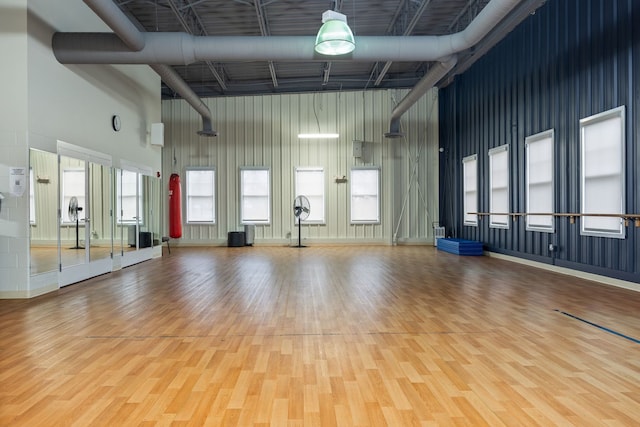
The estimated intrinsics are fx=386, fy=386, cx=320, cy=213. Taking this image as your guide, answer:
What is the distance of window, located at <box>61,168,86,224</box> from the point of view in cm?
582

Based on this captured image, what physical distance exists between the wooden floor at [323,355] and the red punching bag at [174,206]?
606cm

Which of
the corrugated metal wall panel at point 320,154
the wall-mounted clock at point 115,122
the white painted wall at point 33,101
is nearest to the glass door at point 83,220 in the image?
the white painted wall at point 33,101

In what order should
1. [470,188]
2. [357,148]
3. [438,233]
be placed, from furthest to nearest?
[357,148], [438,233], [470,188]

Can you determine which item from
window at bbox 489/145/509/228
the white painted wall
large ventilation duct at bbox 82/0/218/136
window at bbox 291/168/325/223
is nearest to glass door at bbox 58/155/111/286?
the white painted wall

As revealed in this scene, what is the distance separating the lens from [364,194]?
12672mm

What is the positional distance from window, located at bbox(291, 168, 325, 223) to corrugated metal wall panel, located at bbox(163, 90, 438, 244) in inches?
7.9

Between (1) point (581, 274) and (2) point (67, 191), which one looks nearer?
(2) point (67, 191)

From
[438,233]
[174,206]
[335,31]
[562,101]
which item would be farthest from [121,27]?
[438,233]

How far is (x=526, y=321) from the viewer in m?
3.87

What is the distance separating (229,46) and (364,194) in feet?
23.8

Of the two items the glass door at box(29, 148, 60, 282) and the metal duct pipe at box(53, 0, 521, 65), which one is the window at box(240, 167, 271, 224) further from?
the glass door at box(29, 148, 60, 282)

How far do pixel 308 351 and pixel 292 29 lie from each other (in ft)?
26.9

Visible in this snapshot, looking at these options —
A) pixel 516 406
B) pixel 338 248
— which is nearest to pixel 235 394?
pixel 516 406

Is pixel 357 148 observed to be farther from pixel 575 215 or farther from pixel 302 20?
pixel 575 215
